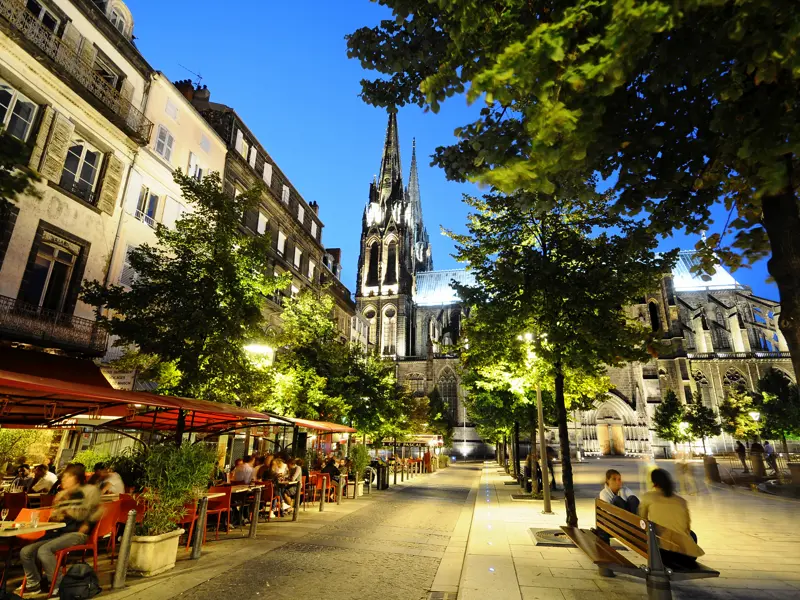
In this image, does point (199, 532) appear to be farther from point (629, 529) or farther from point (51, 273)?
point (51, 273)

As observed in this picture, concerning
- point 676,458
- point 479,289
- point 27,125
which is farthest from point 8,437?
point 676,458

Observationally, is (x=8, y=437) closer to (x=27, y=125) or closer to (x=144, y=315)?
(x=144, y=315)

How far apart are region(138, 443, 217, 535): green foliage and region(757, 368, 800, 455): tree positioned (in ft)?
83.3

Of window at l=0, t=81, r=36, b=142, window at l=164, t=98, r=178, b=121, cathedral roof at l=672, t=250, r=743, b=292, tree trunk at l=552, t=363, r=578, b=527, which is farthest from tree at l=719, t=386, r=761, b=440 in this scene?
window at l=0, t=81, r=36, b=142

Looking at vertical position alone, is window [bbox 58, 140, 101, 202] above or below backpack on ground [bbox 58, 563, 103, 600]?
above

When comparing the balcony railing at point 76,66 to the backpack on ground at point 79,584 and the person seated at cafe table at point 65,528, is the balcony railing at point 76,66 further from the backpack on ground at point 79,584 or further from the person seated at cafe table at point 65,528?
the backpack on ground at point 79,584

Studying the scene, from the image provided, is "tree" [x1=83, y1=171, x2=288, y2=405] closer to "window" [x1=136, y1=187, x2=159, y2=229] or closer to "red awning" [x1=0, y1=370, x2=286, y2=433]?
"red awning" [x1=0, y1=370, x2=286, y2=433]

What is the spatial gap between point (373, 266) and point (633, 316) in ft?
126

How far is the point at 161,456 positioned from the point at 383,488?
47.4ft

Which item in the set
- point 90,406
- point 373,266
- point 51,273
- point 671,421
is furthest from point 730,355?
point 51,273

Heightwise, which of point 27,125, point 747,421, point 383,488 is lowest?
point 383,488

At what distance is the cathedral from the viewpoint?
51.8 metres

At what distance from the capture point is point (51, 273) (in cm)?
1306

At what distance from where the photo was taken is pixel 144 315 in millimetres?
11148
